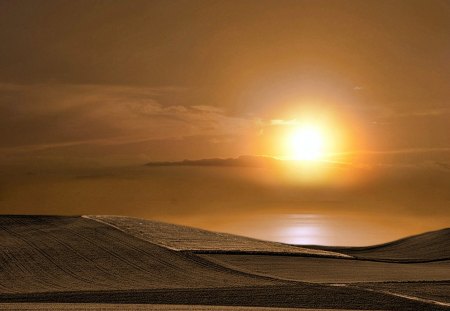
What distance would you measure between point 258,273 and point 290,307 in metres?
7.74

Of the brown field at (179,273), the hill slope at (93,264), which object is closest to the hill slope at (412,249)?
the brown field at (179,273)

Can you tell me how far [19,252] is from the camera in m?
32.1

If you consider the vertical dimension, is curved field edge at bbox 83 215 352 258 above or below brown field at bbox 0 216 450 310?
above

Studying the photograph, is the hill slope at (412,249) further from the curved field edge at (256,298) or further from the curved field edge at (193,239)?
the curved field edge at (256,298)

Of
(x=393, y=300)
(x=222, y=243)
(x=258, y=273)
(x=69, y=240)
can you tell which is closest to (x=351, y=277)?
(x=258, y=273)

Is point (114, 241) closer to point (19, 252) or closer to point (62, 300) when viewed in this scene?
point (19, 252)

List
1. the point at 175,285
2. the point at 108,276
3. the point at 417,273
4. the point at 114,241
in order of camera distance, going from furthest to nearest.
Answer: the point at 114,241 → the point at 417,273 → the point at 108,276 → the point at 175,285

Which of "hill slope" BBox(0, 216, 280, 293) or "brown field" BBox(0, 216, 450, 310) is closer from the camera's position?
"brown field" BBox(0, 216, 450, 310)

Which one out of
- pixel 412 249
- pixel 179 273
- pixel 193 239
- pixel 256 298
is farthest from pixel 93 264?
pixel 412 249

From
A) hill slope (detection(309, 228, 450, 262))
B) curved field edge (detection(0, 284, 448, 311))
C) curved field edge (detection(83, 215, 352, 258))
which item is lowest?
curved field edge (detection(0, 284, 448, 311))

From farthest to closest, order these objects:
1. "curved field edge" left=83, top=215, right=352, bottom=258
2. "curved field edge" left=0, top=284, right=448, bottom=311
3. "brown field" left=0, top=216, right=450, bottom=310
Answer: "curved field edge" left=83, top=215, right=352, bottom=258 → "brown field" left=0, top=216, right=450, bottom=310 → "curved field edge" left=0, top=284, right=448, bottom=311

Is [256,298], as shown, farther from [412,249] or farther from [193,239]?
[412,249]

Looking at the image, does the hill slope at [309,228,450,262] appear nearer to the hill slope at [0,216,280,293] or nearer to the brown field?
the brown field

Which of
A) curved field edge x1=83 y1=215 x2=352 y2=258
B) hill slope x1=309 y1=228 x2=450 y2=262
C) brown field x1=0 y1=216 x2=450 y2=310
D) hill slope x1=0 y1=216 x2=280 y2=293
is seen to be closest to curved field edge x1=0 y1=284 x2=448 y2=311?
brown field x1=0 y1=216 x2=450 y2=310
